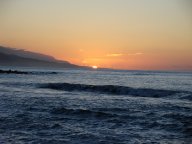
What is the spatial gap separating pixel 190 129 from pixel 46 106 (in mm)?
9401

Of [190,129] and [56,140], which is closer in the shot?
[56,140]

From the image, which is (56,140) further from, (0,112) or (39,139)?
(0,112)

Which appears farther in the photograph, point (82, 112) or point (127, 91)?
point (127, 91)

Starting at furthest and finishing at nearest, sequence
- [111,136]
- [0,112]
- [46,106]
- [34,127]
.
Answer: [46,106], [0,112], [34,127], [111,136]

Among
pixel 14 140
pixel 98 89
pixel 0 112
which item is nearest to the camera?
pixel 14 140

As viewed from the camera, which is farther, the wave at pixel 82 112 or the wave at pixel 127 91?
the wave at pixel 127 91

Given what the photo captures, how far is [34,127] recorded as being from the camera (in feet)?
47.5

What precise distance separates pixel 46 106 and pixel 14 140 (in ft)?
29.0

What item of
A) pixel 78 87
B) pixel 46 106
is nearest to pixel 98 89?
pixel 78 87

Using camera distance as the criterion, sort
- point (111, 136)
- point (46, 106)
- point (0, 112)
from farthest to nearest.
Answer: point (46, 106)
point (0, 112)
point (111, 136)

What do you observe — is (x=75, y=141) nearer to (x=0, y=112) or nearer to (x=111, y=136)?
(x=111, y=136)

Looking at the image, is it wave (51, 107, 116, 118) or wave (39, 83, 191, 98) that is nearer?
wave (51, 107, 116, 118)

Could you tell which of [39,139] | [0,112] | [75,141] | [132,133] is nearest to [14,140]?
[39,139]

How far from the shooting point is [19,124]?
15.0 m
